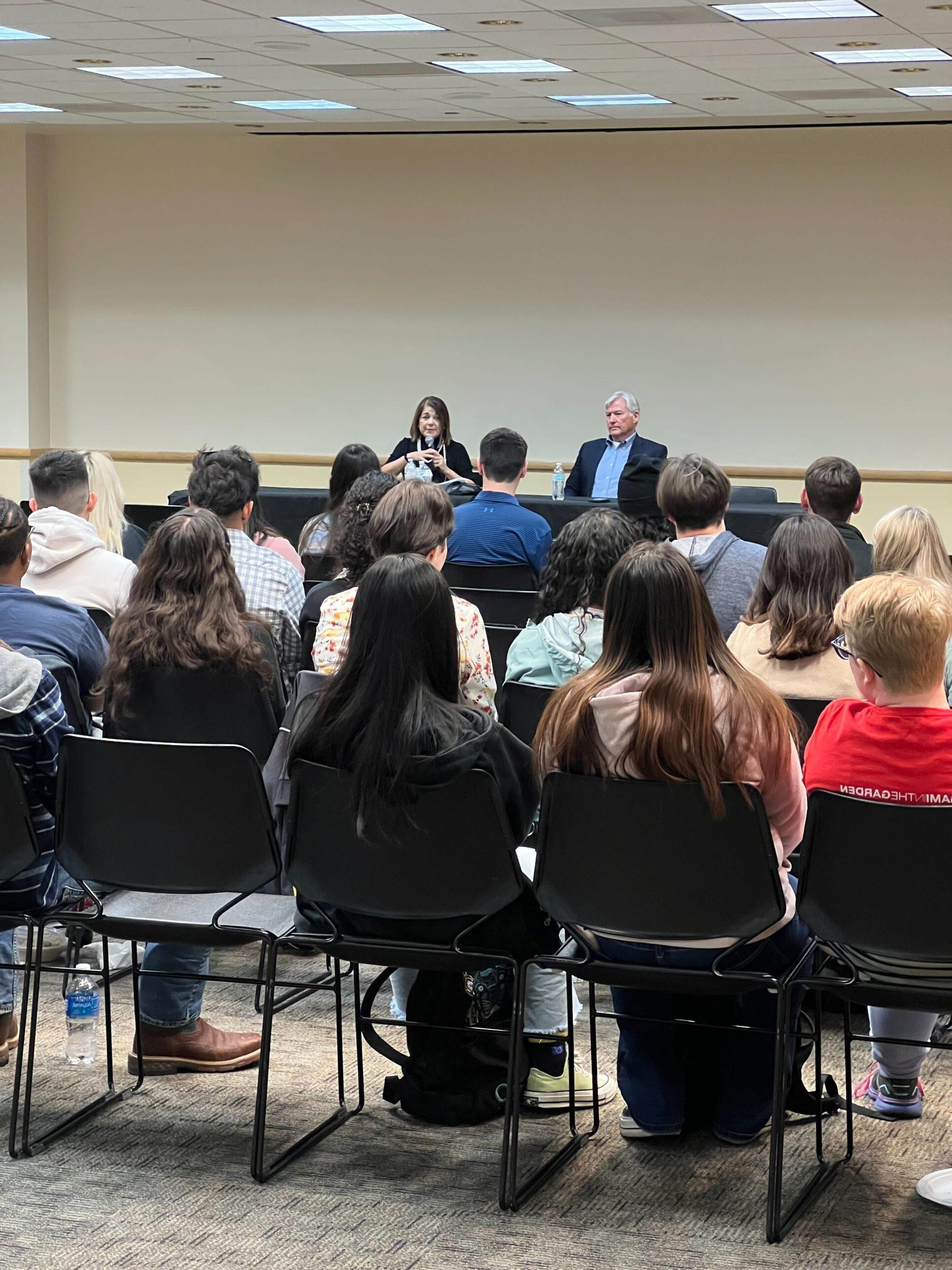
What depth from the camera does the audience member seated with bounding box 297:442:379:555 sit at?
5797 mm

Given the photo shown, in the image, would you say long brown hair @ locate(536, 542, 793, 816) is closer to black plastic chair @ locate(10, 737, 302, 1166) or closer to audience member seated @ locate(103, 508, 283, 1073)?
black plastic chair @ locate(10, 737, 302, 1166)

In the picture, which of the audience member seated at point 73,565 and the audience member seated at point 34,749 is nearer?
the audience member seated at point 34,749

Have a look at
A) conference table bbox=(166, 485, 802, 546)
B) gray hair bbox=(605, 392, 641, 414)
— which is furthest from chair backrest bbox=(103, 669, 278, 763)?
gray hair bbox=(605, 392, 641, 414)

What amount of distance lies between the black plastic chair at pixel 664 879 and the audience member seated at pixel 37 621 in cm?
149

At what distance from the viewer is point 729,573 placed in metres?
4.70

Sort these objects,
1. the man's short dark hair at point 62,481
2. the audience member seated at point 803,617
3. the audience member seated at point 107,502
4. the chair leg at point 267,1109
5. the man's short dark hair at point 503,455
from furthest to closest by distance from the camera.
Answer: the man's short dark hair at point 503,455, the audience member seated at point 107,502, the man's short dark hair at point 62,481, the audience member seated at point 803,617, the chair leg at point 267,1109

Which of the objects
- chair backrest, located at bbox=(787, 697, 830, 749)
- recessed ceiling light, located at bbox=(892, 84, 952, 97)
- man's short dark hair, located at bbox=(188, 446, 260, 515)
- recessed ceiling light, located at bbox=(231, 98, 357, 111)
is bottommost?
chair backrest, located at bbox=(787, 697, 830, 749)

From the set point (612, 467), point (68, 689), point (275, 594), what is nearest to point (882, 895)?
point (68, 689)

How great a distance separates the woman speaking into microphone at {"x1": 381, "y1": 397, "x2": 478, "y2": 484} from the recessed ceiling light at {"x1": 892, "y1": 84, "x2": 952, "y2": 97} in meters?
3.45

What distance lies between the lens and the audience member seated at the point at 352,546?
4.17m

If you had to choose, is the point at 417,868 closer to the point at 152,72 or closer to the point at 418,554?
the point at 418,554

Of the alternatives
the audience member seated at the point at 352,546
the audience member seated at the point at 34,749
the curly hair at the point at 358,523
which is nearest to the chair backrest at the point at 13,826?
the audience member seated at the point at 34,749

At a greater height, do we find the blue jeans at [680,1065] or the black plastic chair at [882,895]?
the black plastic chair at [882,895]

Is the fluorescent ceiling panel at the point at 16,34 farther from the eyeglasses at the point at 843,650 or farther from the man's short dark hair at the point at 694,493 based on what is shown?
the eyeglasses at the point at 843,650
